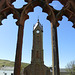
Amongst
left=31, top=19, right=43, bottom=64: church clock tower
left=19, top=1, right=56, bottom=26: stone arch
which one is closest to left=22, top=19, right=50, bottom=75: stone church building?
left=31, top=19, right=43, bottom=64: church clock tower

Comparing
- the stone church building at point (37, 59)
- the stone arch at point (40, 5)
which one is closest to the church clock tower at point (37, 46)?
the stone church building at point (37, 59)

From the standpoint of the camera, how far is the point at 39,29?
35000mm

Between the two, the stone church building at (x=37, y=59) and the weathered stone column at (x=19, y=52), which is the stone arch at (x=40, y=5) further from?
the stone church building at (x=37, y=59)

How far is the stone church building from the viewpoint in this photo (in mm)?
28641

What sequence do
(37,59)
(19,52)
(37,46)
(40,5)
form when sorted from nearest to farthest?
(19,52)
(40,5)
(37,59)
(37,46)

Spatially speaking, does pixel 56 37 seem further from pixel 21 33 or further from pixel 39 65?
pixel 39 65

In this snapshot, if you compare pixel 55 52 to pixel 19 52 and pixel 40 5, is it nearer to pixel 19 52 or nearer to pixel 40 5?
pixel 19 52

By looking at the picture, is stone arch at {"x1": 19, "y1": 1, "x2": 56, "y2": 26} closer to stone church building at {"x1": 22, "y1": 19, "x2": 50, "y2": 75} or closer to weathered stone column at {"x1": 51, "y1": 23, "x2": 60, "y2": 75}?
weathered stone column at {"x1": 51, "y1": 23, "x2": 60, "y2": 75}

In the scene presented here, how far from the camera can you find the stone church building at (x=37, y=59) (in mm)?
28641

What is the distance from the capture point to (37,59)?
31.0m

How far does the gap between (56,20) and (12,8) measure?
4.77 feet

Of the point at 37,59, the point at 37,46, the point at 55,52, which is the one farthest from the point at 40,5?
the point at 37,46

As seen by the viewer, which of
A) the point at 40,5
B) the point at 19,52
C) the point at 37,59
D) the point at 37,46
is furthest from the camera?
the point at 37,46

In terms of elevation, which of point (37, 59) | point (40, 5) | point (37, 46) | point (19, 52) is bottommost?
point (19, 52)
